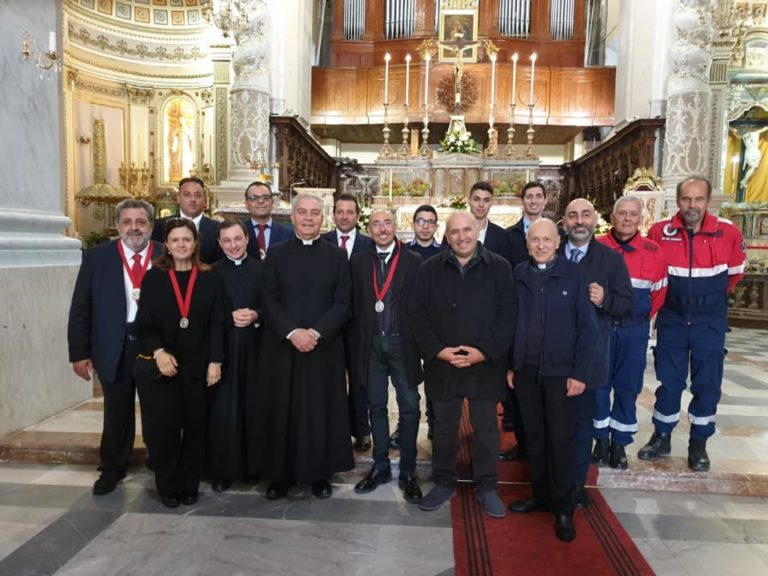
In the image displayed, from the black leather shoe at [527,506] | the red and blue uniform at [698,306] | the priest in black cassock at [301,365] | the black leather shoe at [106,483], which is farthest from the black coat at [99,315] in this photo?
the red and blue uniform at [698,306]

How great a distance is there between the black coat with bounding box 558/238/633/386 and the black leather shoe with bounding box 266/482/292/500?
1941 millimetres

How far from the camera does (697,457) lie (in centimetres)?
356

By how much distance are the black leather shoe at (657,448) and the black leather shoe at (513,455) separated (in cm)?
76

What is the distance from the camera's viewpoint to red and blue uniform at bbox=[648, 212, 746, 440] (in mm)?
3432

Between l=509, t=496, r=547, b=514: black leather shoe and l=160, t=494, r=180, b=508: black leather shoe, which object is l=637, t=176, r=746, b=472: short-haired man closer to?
l=509, t=496, r=547, b=514: black leather shoe

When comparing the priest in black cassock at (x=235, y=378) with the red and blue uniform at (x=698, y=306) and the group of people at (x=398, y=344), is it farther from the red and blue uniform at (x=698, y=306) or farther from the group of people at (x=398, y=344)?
the red and blue uniform at (x=698, y=306)

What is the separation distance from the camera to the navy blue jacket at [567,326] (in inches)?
112

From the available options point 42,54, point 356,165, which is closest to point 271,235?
point 42,54

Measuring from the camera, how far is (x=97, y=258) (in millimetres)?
3311

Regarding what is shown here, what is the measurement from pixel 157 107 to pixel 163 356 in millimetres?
13003

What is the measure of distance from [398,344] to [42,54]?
345cm

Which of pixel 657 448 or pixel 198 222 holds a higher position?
pixel 198 222

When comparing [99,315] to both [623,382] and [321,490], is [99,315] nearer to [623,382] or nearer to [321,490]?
[321,490]

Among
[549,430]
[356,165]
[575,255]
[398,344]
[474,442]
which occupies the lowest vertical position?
[474,442]
